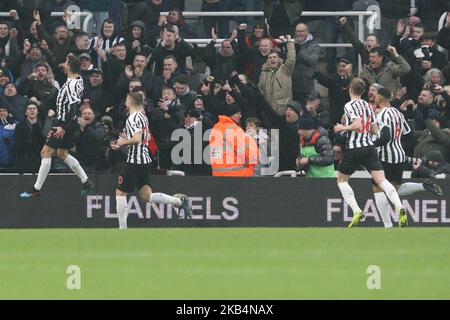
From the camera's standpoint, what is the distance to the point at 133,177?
2162 cm

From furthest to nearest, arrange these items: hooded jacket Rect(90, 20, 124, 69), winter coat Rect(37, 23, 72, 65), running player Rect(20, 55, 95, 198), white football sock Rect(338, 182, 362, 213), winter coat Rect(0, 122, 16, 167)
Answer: winter coat Rect(37, 23, 72, 65) < hooded jacket Rect(90, 20, 124, 69) < winter coat Rect(0, 122, 16, 167) < running player Rect(20, 55, 95, 198) < white football sock Rect(338, 182, 362, 213)

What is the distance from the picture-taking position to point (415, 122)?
912 inches

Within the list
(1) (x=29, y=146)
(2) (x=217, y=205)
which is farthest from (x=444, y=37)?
(1) (x=29, y=146)

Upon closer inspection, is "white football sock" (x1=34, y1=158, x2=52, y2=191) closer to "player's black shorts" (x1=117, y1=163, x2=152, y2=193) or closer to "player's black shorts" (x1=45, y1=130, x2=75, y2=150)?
"player's black shorts" (x1=45, y1=130, x2=75, y2=150)

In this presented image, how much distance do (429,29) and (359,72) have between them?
1826mm

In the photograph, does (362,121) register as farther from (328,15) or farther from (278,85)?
(328,15)

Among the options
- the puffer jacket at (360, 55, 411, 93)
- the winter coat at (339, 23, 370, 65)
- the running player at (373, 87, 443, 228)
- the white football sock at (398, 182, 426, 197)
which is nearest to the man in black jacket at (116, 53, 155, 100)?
the winter coat at (339, 23, 370, 65)

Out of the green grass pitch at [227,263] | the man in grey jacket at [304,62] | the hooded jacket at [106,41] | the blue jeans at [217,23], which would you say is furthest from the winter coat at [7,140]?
the man in grey jacket at [304,62]

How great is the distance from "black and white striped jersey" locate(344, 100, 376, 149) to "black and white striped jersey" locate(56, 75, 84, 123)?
465cm

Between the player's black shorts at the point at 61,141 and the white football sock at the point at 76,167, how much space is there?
0.22 metres

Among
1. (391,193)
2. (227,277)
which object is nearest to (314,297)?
(227,277)

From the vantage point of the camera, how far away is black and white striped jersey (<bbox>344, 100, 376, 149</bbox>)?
20.6 m

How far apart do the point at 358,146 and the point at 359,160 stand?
0.23 metres

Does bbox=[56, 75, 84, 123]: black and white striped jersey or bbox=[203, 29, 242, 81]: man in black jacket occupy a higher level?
bbox=[203, 29, 242, 81]: man in black jacket
